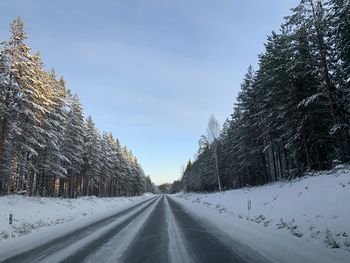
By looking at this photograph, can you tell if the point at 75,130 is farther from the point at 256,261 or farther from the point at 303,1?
the point at 256,261

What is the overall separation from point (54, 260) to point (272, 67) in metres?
25.8

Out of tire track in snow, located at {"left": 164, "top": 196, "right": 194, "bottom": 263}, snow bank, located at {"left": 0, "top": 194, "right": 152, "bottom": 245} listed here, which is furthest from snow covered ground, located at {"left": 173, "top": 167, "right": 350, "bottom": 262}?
snow bank, located at {"left": 0, "top": 194, "right": 152, "bottom": 245}

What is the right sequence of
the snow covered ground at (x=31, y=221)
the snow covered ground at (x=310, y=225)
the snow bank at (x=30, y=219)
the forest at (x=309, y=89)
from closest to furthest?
the snow covered ground at (x=310, y=225) → the snow covered ground at (x=31, y=221) → the snow bank at (x=30, y=219) → the forest at (x=309, y=89)

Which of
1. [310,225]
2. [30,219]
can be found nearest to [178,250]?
[310,225]

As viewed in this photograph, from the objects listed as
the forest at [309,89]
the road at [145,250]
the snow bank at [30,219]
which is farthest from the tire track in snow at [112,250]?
the forest at [309,89]

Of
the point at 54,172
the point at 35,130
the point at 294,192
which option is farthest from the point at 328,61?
the point at 54,172

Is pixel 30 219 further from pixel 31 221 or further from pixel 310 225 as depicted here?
pixel 310 225

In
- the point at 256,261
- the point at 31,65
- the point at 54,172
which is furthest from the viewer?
the point at 54,172

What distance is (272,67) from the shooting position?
95.2 feet

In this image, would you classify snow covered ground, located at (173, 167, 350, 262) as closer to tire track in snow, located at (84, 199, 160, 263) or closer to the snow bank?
tire track in snow, located at (84, 199, 160, 263)

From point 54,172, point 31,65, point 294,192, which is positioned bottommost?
point 294,192

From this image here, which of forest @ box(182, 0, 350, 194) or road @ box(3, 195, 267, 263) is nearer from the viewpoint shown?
road @ box(3, 195, 267, 263)

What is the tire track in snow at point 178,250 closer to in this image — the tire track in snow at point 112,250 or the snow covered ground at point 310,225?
the tire track in snow at point 112,250

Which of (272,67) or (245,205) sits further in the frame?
(272,67)
